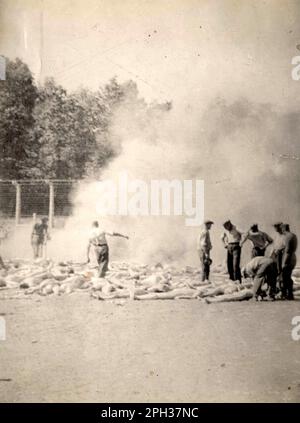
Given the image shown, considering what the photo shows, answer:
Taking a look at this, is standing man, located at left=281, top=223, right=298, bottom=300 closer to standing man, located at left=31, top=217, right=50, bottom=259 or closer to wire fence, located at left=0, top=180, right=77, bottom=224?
wire fence, located at left=0, top=180, right=77, bottom=224

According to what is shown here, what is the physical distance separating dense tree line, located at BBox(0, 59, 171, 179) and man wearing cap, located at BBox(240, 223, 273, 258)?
63.1 inches

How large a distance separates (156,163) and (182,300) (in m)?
1.49

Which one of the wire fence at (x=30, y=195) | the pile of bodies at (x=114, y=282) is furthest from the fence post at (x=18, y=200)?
the pile of bodies at (x=114, y=282)

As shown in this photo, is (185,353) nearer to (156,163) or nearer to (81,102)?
(156,163)

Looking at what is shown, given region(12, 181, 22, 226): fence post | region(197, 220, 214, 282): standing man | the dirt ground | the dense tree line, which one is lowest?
the dirt ground

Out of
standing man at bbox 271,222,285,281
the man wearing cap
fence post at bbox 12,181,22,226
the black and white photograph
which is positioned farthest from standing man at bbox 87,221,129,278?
standing man at bbox 271,222,285,281

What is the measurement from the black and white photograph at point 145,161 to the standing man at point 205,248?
0.04 ft

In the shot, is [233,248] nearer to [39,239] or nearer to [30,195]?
[39,239]

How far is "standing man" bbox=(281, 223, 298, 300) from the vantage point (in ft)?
16.8

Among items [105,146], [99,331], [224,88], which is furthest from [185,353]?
[224,88]

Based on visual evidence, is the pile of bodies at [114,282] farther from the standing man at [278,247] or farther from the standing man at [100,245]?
the standing man at [278,247]

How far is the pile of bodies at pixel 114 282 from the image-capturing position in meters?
5.06

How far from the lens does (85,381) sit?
15.7 feet

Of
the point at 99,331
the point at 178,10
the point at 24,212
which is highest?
the point at 178,10
